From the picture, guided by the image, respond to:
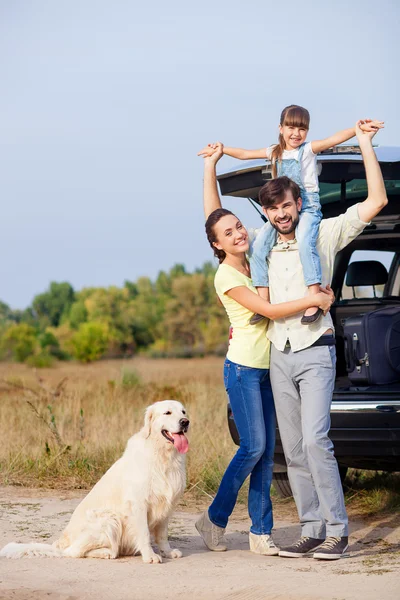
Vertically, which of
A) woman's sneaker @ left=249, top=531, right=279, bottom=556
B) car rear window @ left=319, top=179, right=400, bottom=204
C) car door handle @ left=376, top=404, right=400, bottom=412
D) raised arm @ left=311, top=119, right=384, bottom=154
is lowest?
woman's sneaker @ left=249, top=531, right=279, bottom=556

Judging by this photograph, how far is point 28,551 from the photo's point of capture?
495 cm

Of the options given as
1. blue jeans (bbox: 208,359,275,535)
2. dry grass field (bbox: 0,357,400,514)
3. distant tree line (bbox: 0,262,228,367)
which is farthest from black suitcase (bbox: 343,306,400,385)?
distant tree line (bbox: 0,262,228,367)

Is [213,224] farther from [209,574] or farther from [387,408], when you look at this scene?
[209,574]

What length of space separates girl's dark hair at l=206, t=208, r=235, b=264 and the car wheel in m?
2.18

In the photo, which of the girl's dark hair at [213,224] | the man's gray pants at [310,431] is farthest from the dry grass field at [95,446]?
the girl's dark hair at [213,224]

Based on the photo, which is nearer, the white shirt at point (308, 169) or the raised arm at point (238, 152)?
the white shirt at point (308, 169)

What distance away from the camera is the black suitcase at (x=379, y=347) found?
6141 millimetres

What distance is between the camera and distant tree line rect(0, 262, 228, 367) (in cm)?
4862

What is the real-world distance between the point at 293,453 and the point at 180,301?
51817 millimetres

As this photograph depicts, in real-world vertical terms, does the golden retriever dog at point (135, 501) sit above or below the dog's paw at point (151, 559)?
above

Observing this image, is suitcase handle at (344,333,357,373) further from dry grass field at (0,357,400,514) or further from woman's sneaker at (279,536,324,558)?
woman's sneaker at (279,536,324,558)

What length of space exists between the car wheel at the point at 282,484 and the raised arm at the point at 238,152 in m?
2.46

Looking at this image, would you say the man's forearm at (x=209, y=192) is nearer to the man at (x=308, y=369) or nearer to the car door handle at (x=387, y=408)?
the man at (x=308, y=369)

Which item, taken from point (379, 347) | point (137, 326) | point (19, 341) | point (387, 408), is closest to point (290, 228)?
point (387, 408)
